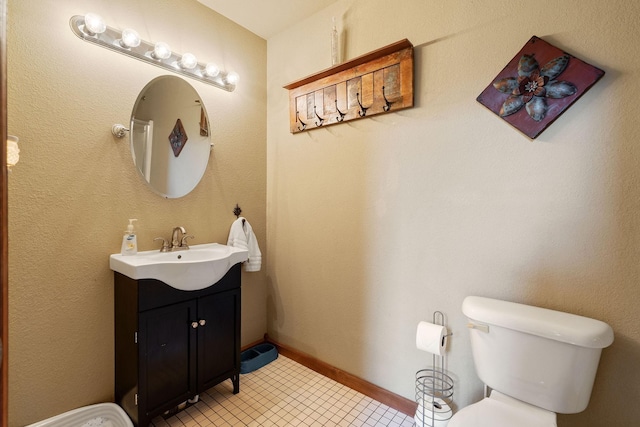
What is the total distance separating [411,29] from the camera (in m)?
1.54

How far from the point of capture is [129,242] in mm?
1530

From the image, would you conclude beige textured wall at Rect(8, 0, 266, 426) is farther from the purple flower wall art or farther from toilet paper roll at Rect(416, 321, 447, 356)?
the purple flower wall art

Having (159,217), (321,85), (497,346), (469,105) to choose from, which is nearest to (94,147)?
(159,217)

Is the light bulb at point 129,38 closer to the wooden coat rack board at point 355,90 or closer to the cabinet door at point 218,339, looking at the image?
the wooden coat rack board at point 355,90

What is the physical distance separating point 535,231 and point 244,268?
1757 mm

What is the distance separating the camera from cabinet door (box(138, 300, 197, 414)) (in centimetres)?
138

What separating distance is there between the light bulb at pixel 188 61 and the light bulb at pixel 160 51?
10 centimetres

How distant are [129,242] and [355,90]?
152 cm

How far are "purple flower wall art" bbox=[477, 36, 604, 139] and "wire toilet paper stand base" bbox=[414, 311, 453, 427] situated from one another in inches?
39.2

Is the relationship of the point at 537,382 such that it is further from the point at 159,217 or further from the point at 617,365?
the point at 159,217

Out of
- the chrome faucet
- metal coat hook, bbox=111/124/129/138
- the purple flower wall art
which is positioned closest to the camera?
the purple flower wall art

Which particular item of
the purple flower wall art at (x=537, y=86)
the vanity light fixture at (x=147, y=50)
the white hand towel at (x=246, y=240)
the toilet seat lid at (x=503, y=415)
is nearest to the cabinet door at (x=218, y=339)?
the white hand towel at (x=246, y=240)

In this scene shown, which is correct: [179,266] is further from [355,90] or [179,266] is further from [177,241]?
[355,90]

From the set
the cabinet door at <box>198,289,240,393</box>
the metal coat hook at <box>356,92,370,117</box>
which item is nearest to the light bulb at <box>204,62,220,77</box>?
the metal coat hook at <box>356,92,370,117</box>
